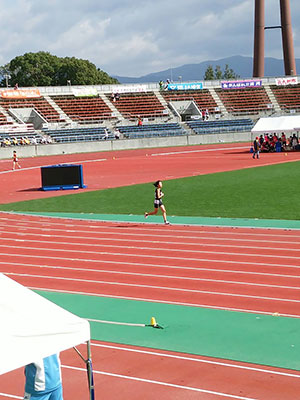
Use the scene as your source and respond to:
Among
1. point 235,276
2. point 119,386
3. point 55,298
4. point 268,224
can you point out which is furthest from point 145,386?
point 268,224

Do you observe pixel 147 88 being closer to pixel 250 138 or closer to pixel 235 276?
pixel 250 138

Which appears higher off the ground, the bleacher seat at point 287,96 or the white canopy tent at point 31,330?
the bleacher seat at point 287,96

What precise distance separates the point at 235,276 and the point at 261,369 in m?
5.00

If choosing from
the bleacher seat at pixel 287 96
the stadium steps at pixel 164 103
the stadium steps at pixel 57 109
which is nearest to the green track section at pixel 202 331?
the stadium steps at pixel 57 109

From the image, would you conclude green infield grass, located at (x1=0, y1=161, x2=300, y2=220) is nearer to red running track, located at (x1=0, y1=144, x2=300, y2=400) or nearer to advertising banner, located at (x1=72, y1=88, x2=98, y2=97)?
red running track, located at (x1=0, y1=144, x2=300, y2=400)

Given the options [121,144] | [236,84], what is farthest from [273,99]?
[121,144]

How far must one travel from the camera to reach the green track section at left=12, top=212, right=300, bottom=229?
752 inches

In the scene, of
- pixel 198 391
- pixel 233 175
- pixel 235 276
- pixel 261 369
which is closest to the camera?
pixel 198 391

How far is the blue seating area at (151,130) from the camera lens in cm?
6412

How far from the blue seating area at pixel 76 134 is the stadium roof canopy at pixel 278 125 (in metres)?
18.8

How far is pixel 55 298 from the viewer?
1240 cm

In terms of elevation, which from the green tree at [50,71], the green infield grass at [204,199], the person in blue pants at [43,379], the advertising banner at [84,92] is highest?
the green tree at [50,71]

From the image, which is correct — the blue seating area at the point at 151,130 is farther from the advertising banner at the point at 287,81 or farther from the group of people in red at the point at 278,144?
the advertising banner at the point at 287,81

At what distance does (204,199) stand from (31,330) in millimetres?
20300
